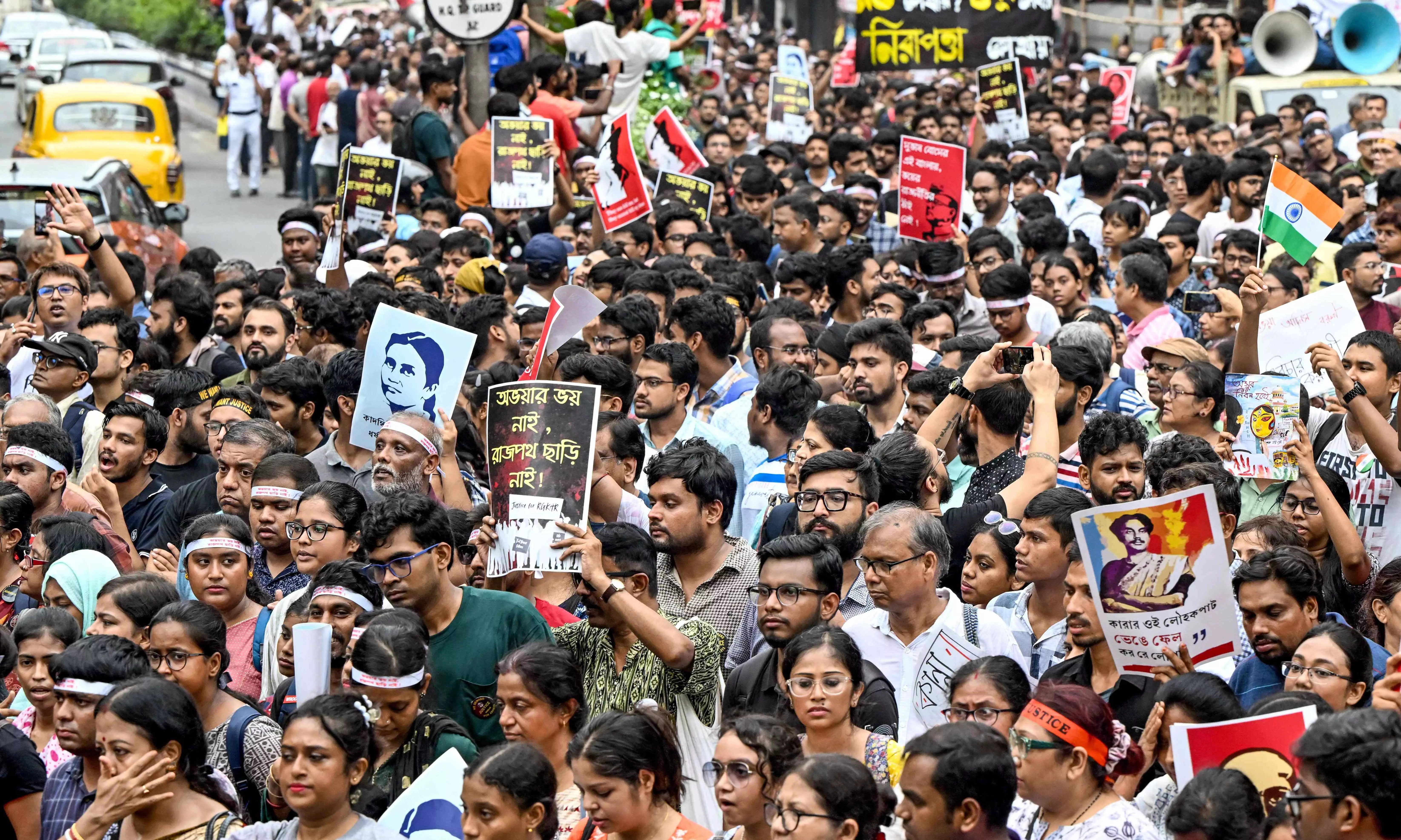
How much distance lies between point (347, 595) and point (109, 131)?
17.2 metres

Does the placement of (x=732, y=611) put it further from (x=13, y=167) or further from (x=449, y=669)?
(x=13, y=167)

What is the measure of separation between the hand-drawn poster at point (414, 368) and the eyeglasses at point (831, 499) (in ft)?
5.37

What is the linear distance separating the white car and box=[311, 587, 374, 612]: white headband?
26.7m

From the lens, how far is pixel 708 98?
858 inches

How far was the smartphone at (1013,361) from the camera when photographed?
677cm

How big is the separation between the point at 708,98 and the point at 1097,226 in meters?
10.3

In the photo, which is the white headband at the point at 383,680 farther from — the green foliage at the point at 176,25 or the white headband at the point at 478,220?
the green foliage at the point at 176,25

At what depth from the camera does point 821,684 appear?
15.9ft

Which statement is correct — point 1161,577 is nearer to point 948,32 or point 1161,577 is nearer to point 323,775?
point 323,775

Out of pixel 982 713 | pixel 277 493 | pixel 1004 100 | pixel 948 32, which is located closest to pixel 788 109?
pixel 948 32

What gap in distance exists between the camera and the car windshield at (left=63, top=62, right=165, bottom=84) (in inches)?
1006

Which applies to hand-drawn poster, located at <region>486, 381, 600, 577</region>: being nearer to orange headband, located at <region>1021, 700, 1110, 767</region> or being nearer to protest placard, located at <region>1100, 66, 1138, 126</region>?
orange headband, located at <region>1021, 700, 1110, 767</region>

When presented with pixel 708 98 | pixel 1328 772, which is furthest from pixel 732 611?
pixel 708 98

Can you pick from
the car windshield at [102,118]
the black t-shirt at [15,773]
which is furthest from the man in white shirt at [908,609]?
the car windshield at [102,118]
